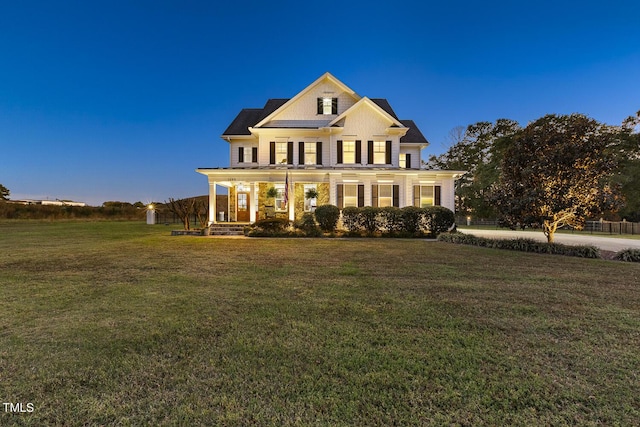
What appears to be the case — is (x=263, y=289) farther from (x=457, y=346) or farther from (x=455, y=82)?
(x=455, y=82)

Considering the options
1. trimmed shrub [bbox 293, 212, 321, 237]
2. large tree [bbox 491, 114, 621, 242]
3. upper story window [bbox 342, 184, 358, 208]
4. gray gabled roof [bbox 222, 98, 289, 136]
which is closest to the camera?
large tree [bbox 491, 114, 621, 242]

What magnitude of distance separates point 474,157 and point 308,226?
88.5 feet

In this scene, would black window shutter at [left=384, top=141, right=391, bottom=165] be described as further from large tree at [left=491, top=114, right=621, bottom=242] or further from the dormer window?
large tree at [left=491, top=114, right=621, bottom=242]

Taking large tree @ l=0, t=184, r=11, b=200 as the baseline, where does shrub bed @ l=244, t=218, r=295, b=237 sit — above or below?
below

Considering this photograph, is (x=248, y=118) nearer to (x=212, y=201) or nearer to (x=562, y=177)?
(x=212, y=201)

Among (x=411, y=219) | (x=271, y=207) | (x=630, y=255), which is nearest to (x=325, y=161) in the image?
(x=271, y=207)

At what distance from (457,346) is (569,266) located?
6494 mm

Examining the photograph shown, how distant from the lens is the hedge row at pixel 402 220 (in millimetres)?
14492

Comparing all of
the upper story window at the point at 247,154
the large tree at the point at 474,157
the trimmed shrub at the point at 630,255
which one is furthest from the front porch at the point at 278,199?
the large tree at the point at 474,157

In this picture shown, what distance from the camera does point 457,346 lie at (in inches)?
106

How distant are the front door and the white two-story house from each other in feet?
0.22

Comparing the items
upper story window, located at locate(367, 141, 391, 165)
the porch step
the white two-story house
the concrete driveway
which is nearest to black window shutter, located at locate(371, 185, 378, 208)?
the white two-story house

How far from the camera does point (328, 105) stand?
18453mm

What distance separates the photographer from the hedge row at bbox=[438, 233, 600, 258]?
8500 mm
